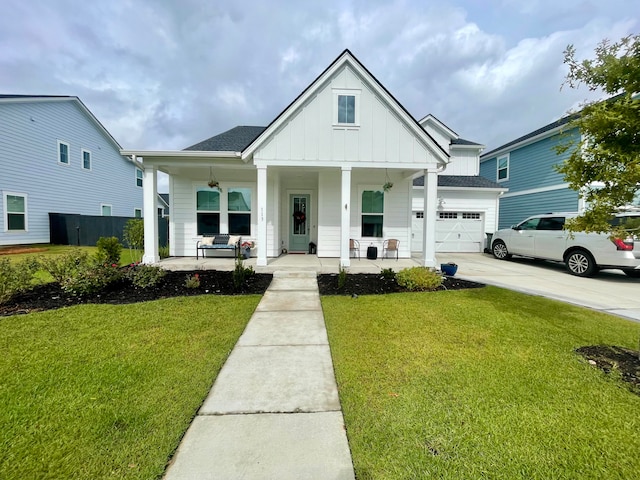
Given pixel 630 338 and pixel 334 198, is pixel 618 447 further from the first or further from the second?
pixel 334 198

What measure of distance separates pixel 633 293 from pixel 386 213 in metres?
6.48

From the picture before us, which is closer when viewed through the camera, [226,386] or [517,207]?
[226,386]

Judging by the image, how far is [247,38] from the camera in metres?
12.3

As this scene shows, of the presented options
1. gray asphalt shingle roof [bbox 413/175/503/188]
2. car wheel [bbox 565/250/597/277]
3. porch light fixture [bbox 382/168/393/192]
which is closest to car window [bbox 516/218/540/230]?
car wheel [bbox 565/250/597/277]

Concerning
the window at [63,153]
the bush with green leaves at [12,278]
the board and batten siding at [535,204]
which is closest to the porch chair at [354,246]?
the bush with green leaves at [12,278]

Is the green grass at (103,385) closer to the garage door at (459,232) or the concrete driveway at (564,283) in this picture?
the concrete driveway at (564,283)

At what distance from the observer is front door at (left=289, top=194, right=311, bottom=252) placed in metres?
10.8

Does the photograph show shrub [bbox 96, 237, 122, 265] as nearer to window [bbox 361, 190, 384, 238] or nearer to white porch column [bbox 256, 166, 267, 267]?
white porch column [bbox 256, 166, 267, 267]

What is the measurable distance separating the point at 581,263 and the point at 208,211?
12.0m

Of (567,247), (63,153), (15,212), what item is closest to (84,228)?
Result: (15,212)

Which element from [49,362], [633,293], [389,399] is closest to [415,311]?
[389,399]

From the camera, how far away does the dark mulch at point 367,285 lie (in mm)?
6102

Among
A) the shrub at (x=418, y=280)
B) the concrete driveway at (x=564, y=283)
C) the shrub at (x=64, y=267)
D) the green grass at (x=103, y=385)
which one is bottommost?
the green grass at (x=103, y=385)

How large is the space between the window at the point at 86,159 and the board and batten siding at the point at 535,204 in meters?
25.1
